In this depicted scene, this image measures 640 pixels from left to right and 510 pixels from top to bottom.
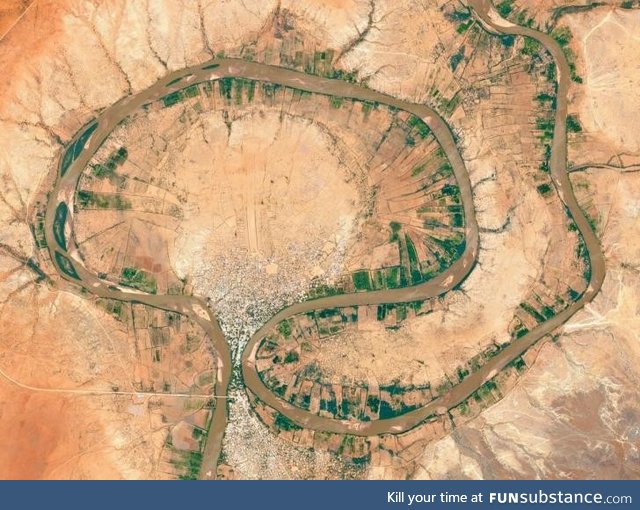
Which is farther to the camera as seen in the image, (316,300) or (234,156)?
(316,300)

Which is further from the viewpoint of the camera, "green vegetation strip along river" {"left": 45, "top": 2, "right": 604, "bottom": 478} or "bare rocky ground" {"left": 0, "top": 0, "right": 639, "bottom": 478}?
"green vegetation strip along river" {"left": 45, "top": 2, "right": 604, "bottom": 478}

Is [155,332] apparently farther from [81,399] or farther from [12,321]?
[12,321]

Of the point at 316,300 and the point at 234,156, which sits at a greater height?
the point at 234,156

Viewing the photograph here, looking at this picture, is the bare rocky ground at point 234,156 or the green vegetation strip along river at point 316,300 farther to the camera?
the green vegetation strip along river at point 316,300
